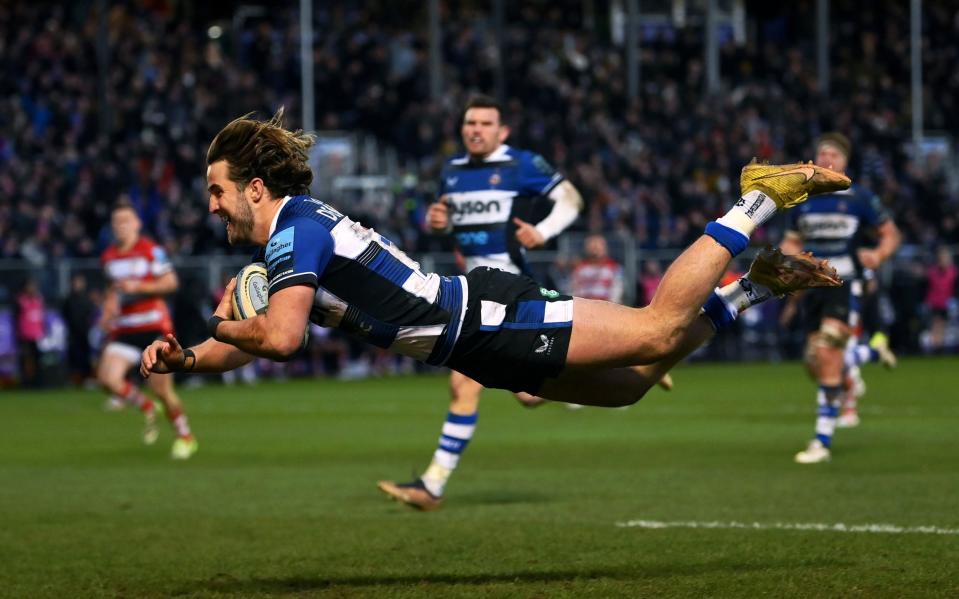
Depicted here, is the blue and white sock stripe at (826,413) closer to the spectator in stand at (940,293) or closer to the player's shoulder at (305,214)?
the player's shoulder at (305,214)

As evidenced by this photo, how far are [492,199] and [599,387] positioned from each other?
3907 millimetres

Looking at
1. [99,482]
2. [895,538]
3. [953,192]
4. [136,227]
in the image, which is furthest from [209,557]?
[953,192]

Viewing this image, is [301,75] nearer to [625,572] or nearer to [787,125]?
[787,125]

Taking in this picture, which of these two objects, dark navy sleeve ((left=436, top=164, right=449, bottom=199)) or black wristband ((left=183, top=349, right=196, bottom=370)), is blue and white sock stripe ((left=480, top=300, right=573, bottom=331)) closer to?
black wristband ((left=183, top=349, right=196, bottom=370))

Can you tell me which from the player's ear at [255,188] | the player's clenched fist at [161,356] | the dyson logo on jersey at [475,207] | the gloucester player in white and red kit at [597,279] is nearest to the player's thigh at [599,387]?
the player's ear at [255,188]

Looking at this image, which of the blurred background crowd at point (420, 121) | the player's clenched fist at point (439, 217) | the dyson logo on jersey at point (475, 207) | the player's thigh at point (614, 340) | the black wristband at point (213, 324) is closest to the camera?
the black wristband at point (213, 324)

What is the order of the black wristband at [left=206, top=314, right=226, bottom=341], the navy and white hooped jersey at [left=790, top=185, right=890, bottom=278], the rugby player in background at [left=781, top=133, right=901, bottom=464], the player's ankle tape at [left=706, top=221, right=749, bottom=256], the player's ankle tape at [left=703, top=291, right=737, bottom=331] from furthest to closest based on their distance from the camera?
1. the navy and white hooped jersey at [left=790, top=185, right=890, bottom=278]
2. the rugby player in background at [left=781, top=133, right=901, bottom=464]
3. the player's ankle tape at [left=703, top=291, right=737, bottom=331]
4. the player's ankle tape at [left=706, top=221, right=749, bottom=256]
5. the black wristband at [left=206, top=314, right=226, bottom=341]

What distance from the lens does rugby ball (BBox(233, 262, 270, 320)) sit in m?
7.16

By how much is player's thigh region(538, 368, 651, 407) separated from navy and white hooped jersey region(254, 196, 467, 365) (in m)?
0.60

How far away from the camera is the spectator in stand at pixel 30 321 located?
2773 cm

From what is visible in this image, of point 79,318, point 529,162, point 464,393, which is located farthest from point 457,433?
point 79,318

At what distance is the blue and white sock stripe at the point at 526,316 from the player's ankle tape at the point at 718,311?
0.78 m

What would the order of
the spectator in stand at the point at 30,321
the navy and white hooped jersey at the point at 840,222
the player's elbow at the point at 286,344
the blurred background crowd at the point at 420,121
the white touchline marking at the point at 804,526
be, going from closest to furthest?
the player's elbow at the point at 286,344, the white touchline marking at the point at 804,526, the navy and white hooped jersey at the point at 840,222, the spectator in stand at the point at 30,321, the blurred background crowd at the point at 420,121

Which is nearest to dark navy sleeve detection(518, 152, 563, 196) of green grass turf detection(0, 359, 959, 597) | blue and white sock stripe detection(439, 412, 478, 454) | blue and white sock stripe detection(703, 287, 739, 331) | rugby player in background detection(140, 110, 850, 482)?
blue and white sock stripe detection(439, 412, 478, 454)
